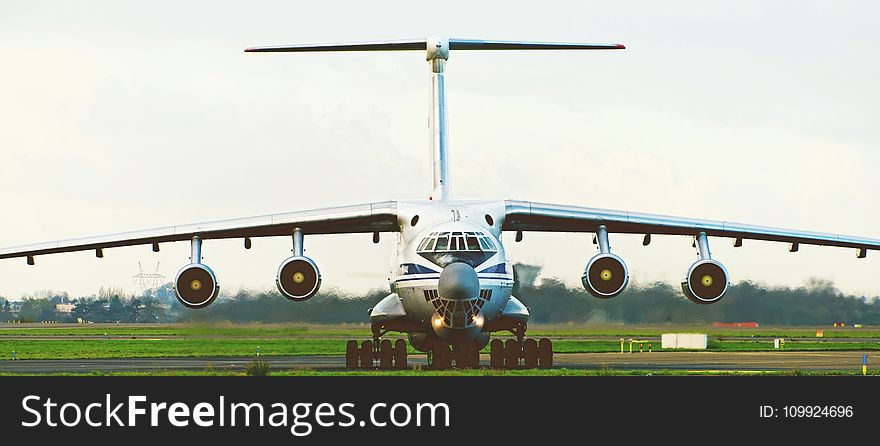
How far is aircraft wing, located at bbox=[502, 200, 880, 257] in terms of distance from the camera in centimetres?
2317

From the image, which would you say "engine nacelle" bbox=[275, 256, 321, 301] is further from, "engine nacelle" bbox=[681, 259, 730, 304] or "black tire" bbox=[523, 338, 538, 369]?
"engine nacelle" bbox=[681, 259, 730, 304]

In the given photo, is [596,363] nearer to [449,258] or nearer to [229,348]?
[449,258]

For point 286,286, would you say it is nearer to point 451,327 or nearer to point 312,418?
point 451,327

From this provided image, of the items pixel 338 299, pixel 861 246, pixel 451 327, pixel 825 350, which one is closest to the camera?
pixel 451 327

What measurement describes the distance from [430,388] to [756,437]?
92.8 inches

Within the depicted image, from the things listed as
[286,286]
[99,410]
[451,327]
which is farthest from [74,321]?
[99,410]

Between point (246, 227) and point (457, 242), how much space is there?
13.5ft

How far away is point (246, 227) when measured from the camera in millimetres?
22641

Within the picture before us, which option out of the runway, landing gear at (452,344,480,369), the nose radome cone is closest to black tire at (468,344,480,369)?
landing gear at (452,344,480,369)

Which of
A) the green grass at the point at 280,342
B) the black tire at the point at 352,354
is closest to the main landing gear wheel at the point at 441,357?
the black tire at the point at 352,354

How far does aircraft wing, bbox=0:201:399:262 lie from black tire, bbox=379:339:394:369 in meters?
2.15

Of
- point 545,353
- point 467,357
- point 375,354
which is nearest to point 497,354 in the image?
point 467,357

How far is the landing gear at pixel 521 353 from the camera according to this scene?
23000 mm

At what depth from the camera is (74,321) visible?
39.2m
